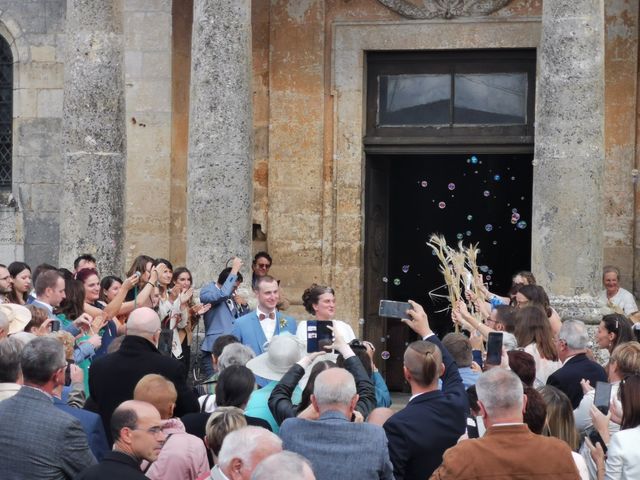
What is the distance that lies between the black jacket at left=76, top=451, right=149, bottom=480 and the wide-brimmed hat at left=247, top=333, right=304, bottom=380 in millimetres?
2282

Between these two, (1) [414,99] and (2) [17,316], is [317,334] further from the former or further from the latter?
(1) [414,99]

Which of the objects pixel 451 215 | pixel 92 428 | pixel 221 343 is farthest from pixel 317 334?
pixel 451 215

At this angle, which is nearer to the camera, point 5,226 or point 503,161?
point 5,226

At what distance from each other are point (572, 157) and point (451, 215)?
6555mm

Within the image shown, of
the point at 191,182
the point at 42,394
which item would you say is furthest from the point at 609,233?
the point at 42,394

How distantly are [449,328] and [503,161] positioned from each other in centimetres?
243

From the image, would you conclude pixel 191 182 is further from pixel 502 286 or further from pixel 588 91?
pixel 502 286

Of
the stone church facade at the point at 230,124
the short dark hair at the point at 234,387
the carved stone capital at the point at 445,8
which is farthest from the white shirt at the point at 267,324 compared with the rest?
the carved stone capital at the point at 445,8

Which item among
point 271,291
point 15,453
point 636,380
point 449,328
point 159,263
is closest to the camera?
point 15,453

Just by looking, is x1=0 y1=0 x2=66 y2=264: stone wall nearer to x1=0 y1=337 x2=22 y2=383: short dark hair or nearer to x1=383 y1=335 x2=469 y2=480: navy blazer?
x1=0 y1=337 x2=22 y2=383: short dark hair

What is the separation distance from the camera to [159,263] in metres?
13.2

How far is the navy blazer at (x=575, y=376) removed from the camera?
353 inches

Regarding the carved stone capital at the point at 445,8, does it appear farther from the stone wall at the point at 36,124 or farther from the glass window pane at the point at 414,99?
the stone wall at the point at 36,124

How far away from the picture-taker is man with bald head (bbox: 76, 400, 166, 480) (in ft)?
20.7
